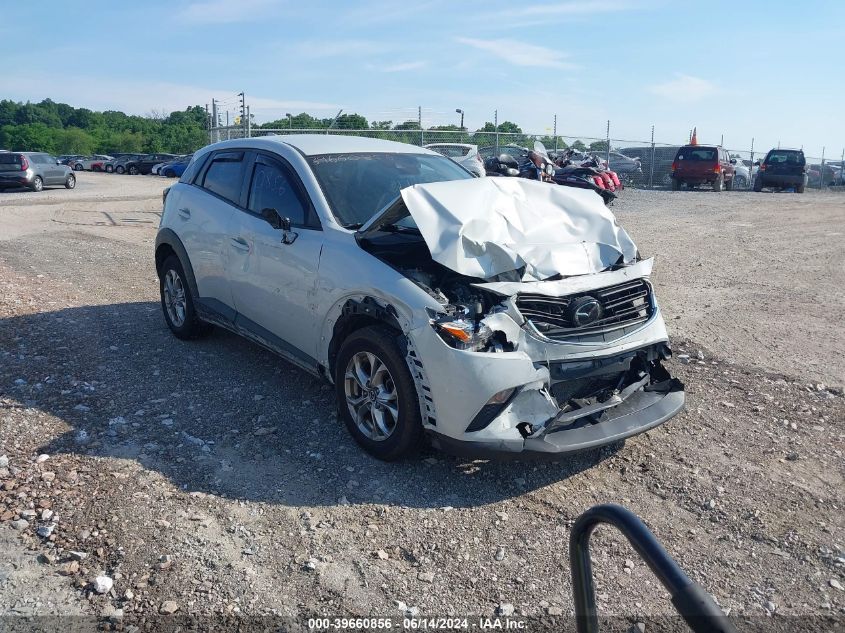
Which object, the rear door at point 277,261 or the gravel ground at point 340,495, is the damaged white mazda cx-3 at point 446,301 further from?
the gravel ground at point 340,495

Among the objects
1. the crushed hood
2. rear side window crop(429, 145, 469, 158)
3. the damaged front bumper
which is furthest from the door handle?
rear side window crop(429, 145, 469, 158)

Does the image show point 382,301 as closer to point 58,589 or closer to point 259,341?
point 259,341

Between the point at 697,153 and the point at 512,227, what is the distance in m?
26.2

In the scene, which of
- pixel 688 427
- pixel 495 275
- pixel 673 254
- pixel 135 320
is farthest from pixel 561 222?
pixel 673 254

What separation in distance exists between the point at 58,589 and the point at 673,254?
10858mm

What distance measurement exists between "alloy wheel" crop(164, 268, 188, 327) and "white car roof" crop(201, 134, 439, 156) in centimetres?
139

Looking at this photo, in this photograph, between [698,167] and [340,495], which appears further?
[698,167]

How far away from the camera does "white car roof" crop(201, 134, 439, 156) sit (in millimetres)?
5688

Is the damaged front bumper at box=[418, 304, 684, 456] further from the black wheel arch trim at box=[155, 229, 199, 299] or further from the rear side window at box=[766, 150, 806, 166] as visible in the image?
the rear side window at box=[766, 150, 806, 166]

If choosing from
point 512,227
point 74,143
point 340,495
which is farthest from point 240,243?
point 74,143

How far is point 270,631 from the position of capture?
121 inches

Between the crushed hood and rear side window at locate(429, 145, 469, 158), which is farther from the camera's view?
rear side window at locate(429, 145, 469, 158)

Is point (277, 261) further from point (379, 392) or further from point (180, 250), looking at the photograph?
point (180, 250)

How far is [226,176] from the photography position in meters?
6.24
